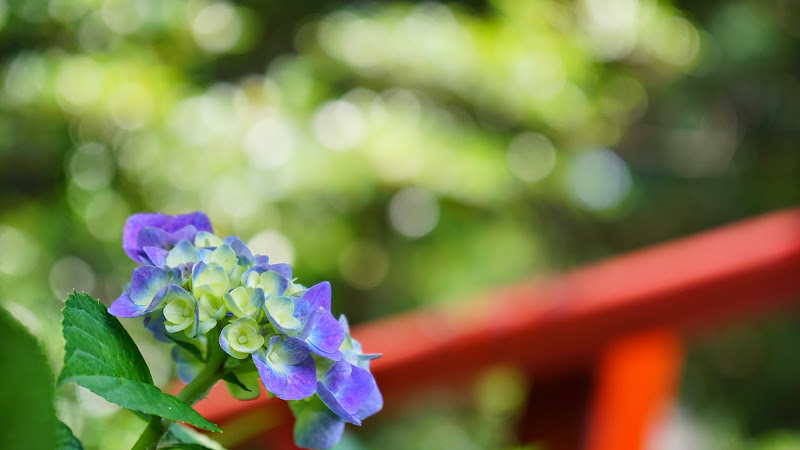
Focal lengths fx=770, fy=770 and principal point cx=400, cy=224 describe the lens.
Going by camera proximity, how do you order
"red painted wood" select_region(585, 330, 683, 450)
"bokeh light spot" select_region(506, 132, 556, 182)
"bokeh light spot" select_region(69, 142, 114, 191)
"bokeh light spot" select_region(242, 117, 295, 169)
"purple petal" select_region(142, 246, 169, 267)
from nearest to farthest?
1. "purple petal" select_region(142, 246, 169, 267)
2. "red painted wood" select_region(585, 330, 683, 450)
3. "bokeh light spot" select_region(242, 117, 295, 169)
4. "bokeh light spot" select_region(69, 142, 114, 191)
5. "bokeh light spot" select_region(506, 132, 556, 182)

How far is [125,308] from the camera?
0.25 metres

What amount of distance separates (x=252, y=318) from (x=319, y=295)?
3cm

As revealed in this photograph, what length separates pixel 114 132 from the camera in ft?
5.65

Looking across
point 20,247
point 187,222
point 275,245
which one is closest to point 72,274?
point 20,247

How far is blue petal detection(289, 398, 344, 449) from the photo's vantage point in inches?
11.6

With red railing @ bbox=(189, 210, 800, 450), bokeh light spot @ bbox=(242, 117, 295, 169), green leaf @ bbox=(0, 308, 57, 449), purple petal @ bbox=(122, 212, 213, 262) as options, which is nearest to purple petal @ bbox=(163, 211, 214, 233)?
purple petal @ bbox=(122, 212, 213, 262)

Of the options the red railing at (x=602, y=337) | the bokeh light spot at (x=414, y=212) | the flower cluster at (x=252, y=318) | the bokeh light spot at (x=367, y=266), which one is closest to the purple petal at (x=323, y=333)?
the flower cluster at (x=252, y=318)

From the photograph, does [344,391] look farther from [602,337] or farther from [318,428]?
[602,337]

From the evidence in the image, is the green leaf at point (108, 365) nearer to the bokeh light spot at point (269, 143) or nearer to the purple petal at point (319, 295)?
the purple petal at point (319, 295)

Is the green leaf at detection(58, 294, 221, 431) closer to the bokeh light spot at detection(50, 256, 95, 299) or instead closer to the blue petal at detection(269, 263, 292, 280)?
the blue petal at detection(269, 263, 292, 280)

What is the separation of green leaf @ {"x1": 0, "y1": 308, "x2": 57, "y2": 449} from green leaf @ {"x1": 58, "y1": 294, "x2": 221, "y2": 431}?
0.03 metres

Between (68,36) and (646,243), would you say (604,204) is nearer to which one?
(646,243)

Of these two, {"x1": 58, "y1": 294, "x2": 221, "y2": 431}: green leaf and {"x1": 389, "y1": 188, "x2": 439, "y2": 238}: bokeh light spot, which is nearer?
{"x1": 58, "y1": 294, "x2": 221, "y2": 431}: green leaf

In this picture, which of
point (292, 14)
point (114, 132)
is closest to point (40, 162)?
point (114, 132)
